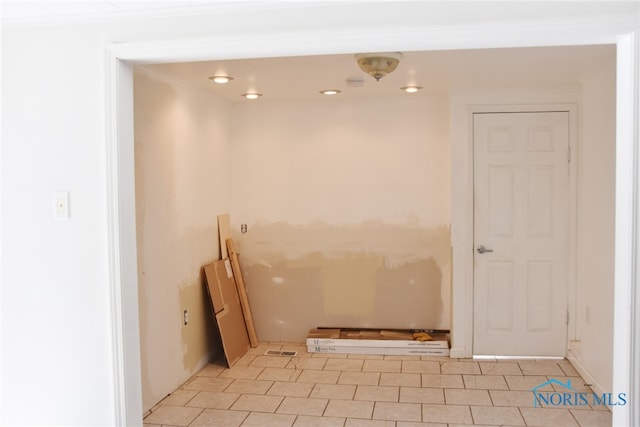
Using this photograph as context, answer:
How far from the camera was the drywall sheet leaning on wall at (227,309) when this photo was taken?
4.61 m

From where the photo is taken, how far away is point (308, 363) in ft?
15.5

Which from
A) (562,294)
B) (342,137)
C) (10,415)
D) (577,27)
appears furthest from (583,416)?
(10,415)

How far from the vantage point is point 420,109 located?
197 inches

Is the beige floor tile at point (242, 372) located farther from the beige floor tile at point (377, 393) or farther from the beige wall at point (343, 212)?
the beige floor tile at point (377, 393)

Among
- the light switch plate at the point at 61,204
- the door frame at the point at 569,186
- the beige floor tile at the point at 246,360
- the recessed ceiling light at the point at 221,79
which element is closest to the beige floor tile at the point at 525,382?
the door frame at the point at 569,186

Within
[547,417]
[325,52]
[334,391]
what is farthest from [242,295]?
[325,52]

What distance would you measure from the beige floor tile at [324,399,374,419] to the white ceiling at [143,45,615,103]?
2.28m

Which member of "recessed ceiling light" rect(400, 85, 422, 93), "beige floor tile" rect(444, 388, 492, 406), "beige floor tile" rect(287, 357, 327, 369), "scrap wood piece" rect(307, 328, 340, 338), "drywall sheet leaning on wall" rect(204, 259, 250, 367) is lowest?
"beige floor tile" rect(444, 388, 492, 406)

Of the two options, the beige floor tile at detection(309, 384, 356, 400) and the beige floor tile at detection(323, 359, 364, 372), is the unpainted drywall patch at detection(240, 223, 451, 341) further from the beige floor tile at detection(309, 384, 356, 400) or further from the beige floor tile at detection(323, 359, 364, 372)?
the beige floor tile at detection(309, 384, 356, 400)

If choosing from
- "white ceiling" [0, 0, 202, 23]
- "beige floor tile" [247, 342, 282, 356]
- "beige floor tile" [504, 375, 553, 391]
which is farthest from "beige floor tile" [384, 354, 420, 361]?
"white ceiling" [0, 0, 202, 23]

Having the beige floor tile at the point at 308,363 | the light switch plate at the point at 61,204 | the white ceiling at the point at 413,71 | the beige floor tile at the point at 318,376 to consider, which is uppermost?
the white ceiling at the point at 413,71

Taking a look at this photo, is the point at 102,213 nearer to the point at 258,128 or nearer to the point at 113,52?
the point at 113,52

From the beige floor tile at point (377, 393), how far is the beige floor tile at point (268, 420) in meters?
0.57

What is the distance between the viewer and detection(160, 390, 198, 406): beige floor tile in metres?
3.85
